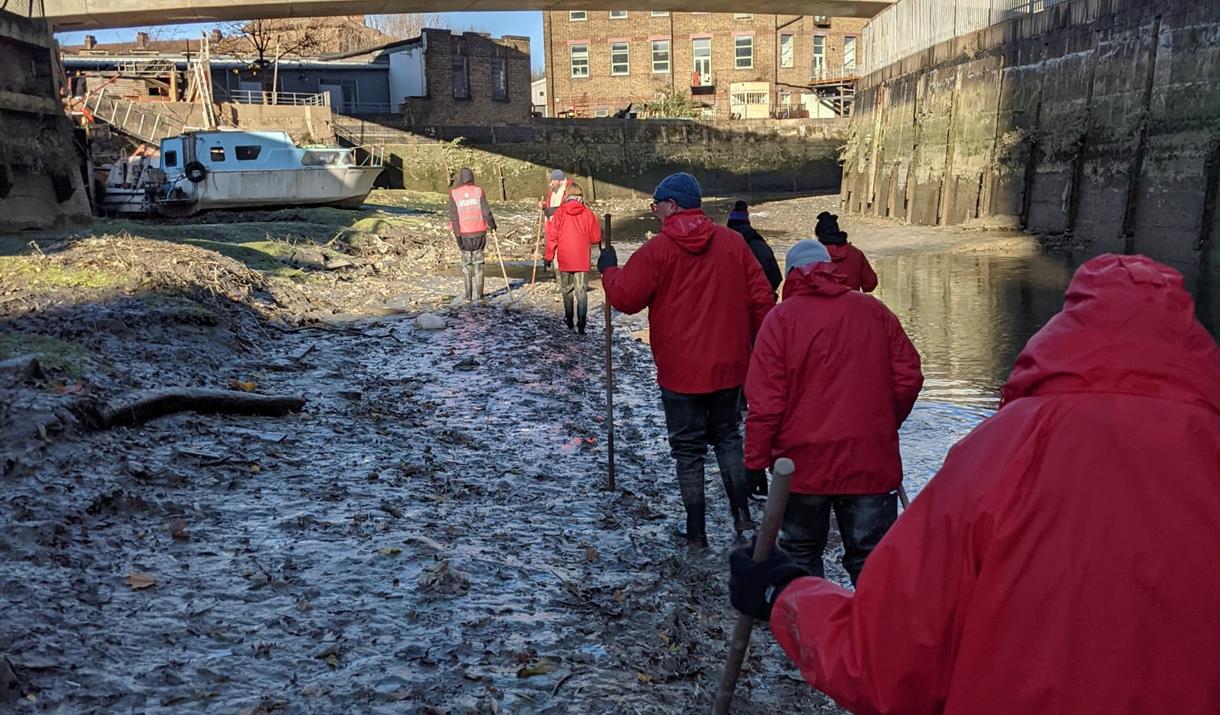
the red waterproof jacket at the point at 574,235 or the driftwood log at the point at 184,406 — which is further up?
the red waterproof jacket at the point at 574,235

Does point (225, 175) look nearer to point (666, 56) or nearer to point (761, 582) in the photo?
point (761, 582)

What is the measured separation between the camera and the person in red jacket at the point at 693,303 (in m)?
5.75

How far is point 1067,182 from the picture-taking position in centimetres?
2256

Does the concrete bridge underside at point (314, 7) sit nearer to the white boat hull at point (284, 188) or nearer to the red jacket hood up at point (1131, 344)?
the white boat hull at point (284, 188)

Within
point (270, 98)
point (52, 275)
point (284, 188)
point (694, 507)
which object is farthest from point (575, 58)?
point (694, 507)

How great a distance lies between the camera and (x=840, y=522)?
14.7ft

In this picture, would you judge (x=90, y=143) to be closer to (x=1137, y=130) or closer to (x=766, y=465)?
(x=1137, y=130)

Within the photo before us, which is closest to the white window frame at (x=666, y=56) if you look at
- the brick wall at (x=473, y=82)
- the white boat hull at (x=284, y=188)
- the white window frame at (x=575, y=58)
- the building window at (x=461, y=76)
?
the white window frame at (x=575, y=58)

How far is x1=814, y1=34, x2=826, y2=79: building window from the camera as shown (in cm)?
6029

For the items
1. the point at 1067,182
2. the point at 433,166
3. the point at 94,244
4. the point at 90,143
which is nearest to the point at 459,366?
the point at 94,244

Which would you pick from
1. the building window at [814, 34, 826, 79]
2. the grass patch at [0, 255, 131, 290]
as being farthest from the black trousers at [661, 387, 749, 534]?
the building window at [814, 34, 826, 79]

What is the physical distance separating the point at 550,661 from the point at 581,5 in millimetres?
29906

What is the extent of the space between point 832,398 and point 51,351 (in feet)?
22.1

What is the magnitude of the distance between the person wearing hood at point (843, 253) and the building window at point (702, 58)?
179 ft
